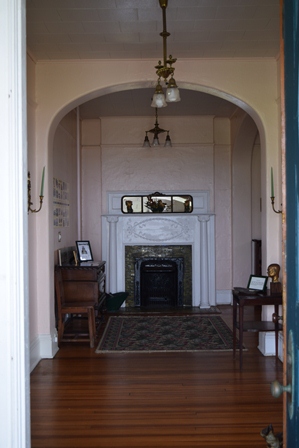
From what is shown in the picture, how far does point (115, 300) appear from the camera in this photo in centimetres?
810

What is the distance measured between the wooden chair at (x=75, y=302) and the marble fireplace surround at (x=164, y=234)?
6.91 ft

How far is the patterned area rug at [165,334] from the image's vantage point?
5824mm

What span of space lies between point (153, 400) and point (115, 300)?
13.3 feet

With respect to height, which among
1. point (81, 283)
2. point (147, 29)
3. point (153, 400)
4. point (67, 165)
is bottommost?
point (153, 400)

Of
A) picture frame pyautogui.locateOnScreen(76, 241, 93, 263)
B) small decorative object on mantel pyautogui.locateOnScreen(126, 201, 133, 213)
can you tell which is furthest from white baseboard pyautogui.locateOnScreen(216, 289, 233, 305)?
picture frame pyautogui.locateOnScreen(76, 241, 93, 263)

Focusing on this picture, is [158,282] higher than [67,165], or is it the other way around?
[67,165]

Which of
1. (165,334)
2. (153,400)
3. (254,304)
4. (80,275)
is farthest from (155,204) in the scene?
(153,400)

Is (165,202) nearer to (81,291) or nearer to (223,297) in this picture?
(223,297)

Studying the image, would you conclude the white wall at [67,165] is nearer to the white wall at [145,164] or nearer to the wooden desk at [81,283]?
the wooden desk at [81,283]

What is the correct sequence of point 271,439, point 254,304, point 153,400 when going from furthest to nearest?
1. point 254,304
2. point 153,400
3. point 271,439

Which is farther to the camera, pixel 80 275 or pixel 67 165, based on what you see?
pixel 67 165

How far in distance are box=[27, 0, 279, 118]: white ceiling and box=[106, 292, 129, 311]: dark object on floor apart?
4199 millimetres

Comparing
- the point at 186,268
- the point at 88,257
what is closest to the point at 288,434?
the point at 88,257

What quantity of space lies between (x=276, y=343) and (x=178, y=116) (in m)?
4.78
